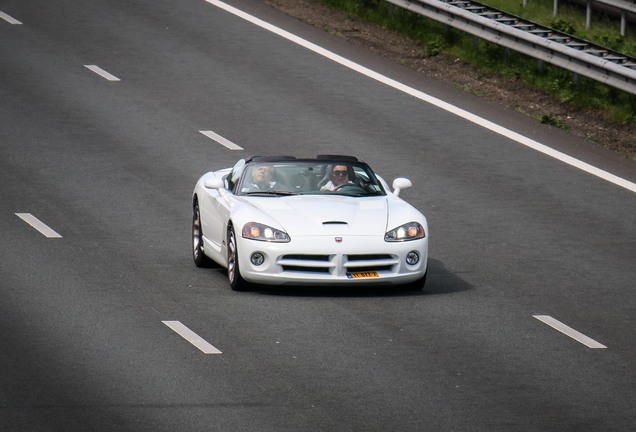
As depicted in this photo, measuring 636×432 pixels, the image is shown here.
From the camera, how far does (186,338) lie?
45.1 feet

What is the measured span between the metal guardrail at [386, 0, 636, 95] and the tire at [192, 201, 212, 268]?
842cm

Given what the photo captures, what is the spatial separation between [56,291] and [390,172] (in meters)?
7.48

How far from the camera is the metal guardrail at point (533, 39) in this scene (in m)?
24.6

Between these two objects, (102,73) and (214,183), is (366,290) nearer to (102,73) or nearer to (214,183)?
(214,183)

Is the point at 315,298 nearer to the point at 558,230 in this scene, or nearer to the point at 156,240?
the point at 156,240

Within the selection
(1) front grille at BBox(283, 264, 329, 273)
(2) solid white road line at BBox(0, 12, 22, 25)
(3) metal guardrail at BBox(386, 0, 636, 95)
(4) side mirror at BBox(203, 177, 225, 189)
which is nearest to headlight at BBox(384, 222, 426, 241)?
(1) front grille at BBox(283, 264, 329, 273)

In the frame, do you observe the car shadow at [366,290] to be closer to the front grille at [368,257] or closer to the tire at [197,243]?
the front grille at [368,257]

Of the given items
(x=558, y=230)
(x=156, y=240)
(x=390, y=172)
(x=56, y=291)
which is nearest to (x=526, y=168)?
(x=390, y=172)

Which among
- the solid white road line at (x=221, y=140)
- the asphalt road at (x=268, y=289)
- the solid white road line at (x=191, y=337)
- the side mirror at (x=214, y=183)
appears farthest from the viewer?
the solid white road line at (x=221, y=140)

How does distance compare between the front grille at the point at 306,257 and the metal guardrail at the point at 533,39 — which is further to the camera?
the metal guardrail at the point at 533,39

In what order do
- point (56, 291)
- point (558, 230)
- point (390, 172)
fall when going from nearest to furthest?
point (56, 291)
point (558, 230)
point (390, 172)

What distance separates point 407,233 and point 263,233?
54.1 inches

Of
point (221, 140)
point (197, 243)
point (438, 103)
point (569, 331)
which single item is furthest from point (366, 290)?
point (438, 103)

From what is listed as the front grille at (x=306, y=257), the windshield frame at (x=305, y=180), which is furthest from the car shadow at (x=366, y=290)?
the windshield frame at (x=305, y=180)
